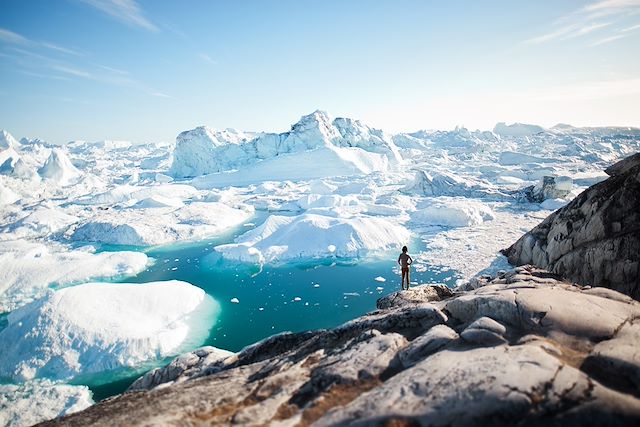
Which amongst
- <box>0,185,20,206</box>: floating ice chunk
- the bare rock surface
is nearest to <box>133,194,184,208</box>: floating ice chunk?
<box>0,185,20,206</box>: floating ice chunk

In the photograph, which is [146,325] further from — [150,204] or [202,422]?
[150,204]

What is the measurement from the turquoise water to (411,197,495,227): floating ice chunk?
4.82 meters

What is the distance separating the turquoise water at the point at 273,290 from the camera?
10.8 metres

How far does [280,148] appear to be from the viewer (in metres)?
55.2

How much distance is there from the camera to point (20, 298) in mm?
13766

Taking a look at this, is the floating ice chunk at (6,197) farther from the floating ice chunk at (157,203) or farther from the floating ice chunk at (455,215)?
the floating ice chunk at (455,215)

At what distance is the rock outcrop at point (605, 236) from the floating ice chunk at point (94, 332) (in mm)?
10216

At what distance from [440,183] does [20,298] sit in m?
30.6

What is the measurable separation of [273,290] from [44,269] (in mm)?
10944

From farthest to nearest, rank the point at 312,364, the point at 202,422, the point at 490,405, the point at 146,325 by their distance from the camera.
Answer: the point at 146,325 < the point at 312,364 < the point at 202,422 < the point at 490,405

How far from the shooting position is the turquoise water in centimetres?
1076

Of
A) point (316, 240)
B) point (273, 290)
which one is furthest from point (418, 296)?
point (316, 240)

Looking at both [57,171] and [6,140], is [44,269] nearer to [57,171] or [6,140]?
[57,171]

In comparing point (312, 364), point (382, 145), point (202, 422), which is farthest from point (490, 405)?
point (382, 145)
